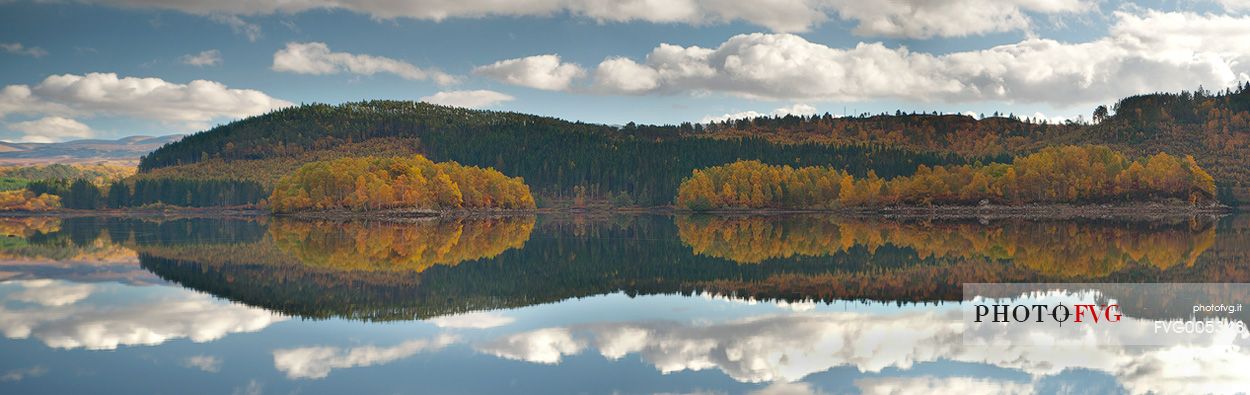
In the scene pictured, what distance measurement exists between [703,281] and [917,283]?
8.87 meters

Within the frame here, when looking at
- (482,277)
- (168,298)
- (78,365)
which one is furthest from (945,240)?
(78,365)

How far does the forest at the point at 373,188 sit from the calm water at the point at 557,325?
104 meters

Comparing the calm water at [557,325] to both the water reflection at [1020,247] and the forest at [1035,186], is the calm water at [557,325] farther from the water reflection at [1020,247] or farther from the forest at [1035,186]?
the forest at [1035,186]

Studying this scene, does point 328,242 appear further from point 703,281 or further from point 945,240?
point 945,240

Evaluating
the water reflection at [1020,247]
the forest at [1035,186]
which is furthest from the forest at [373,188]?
the water reflection at [1020,247]

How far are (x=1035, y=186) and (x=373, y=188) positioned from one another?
115648 mm

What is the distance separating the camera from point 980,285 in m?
37.3

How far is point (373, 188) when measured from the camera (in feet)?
521

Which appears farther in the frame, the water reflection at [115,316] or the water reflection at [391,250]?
the water reflection at [391,250]

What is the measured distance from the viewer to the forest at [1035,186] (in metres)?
163

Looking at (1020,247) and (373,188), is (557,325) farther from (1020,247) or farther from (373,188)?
(373,188)

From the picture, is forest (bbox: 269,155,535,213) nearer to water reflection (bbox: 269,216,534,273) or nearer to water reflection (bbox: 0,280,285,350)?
water reflection (bbox: 269,216,534,273)

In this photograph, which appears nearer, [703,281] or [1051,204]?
[703,281]

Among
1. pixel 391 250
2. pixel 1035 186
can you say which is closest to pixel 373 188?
pixel 391 250
